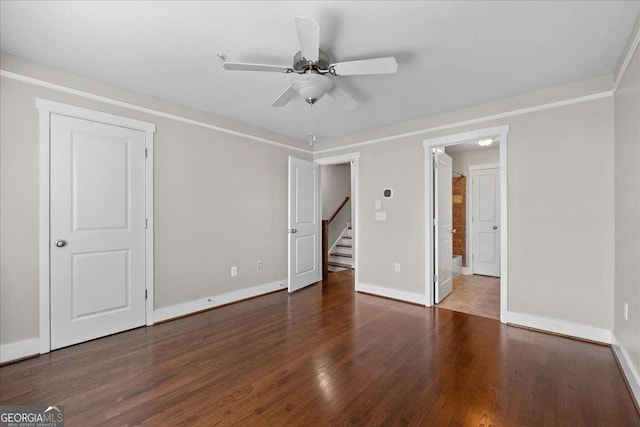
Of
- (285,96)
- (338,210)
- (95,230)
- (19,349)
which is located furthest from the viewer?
(338,210)

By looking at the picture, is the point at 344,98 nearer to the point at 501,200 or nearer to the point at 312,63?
the point at 312,63

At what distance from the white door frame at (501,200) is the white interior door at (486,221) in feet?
7.97

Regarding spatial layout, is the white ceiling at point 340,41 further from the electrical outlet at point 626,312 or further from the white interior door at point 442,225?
the electrical outlet at point 626,312

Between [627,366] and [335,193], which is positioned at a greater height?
[335,193]

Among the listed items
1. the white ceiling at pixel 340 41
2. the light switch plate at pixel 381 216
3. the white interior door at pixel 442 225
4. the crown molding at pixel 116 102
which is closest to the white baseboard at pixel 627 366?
the white interior door at pixel 442 225

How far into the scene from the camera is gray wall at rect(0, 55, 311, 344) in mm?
A: 2264

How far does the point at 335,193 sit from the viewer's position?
725 cm

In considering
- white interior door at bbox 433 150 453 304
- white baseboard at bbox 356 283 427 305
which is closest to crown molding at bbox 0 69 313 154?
white interior door at bbox 433 150 453 304

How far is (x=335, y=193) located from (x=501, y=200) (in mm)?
4440

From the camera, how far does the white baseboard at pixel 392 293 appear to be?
147 inches

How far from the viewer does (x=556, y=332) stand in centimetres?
278

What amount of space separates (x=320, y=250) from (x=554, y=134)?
11.4 feet

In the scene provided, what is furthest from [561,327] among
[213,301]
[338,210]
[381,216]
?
[338,210]

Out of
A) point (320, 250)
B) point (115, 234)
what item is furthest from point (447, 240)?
point (115, 234)
